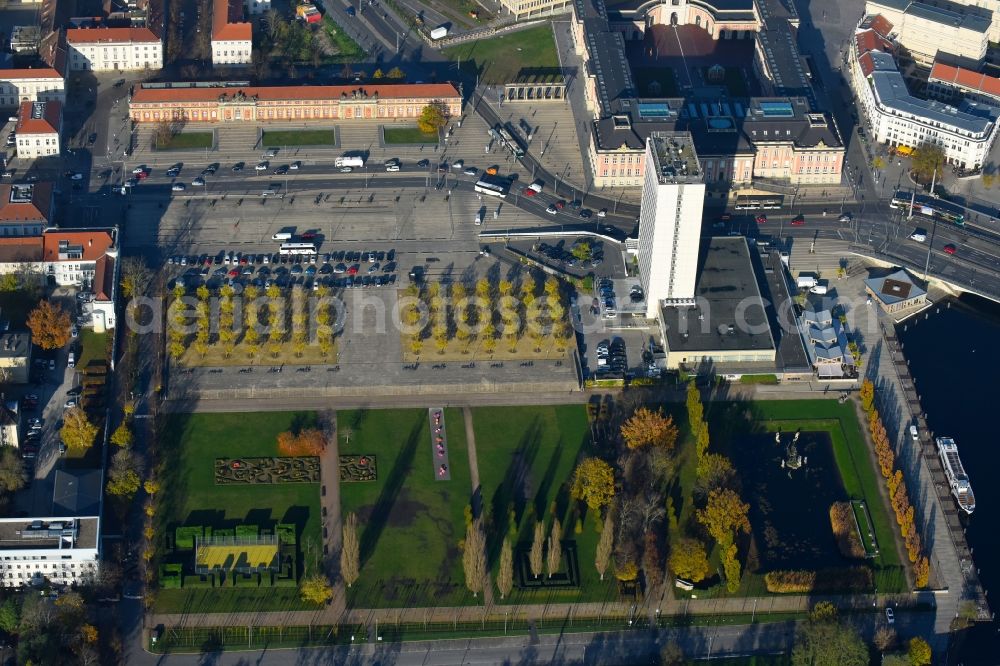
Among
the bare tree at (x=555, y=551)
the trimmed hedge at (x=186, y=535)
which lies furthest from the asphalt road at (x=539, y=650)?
the trimmed hedge at (x=186, y=535)

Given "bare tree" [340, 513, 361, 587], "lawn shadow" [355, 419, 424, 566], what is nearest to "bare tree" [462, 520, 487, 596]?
"lawn shadow" [355, 419, 424, 566]

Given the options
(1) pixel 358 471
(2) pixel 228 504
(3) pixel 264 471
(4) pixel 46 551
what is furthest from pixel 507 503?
(4) pixel 46 551

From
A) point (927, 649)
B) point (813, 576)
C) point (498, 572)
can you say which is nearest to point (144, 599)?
point (498, 572)

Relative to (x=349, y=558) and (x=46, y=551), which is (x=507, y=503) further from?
(x=46, y=551)

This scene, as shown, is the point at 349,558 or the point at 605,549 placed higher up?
the point at 605,549

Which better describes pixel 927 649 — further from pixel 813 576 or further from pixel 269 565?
pixel 269 565

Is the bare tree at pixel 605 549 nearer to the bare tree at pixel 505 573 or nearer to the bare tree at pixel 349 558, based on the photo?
the bare tree at pixel 505 573

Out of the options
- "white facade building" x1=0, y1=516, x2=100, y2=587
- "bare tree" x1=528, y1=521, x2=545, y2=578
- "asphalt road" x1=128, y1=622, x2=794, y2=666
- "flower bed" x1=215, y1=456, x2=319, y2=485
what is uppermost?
"flower bed" x1=215, y1=456, x2=319, y2=485

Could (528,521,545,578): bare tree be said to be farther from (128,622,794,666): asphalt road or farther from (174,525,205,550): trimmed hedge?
(174,525,205,550): trimmed hedge
